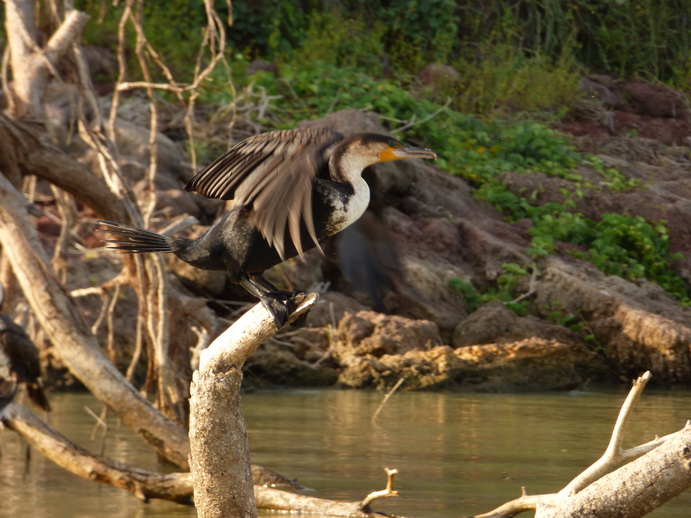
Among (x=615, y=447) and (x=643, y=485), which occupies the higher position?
(x=643, y=485)

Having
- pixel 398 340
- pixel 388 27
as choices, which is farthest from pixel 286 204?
pixel 388 27

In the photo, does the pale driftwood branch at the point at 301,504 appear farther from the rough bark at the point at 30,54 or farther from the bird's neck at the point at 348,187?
the rough bark at the point at 30,54

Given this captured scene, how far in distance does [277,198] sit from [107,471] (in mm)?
2465

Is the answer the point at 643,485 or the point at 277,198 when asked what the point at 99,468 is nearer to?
the point at 277,198

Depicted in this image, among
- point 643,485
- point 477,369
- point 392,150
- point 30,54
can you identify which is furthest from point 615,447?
point 477,369

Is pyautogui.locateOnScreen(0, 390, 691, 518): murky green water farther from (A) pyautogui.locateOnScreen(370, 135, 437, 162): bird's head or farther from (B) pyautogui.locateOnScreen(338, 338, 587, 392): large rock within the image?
(A) pyautogui.locateOnScreen(370, 135, 437, 162): bird's head

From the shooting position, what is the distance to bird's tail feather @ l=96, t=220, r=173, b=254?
2.86m

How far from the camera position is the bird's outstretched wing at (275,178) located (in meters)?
2.49

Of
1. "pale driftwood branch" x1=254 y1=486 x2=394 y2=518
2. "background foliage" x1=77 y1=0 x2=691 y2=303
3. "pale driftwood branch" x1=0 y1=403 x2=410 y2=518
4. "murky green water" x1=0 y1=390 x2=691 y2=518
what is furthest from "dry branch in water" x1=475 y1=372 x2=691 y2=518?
"background foliage" x1=77 y1=0 x2=691 y2=303

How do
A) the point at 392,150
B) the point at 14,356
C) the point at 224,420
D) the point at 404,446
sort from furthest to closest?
the point at 404,446, the point at 14,356, the point at 392,150, the point at 224,420

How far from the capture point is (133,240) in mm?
2885

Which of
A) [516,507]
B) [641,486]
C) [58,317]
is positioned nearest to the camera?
[641,486]

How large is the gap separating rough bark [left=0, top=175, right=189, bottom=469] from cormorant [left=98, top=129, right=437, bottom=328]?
182 cm

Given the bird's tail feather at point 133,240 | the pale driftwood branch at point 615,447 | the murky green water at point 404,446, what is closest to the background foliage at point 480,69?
the murky green water at point 404,446
